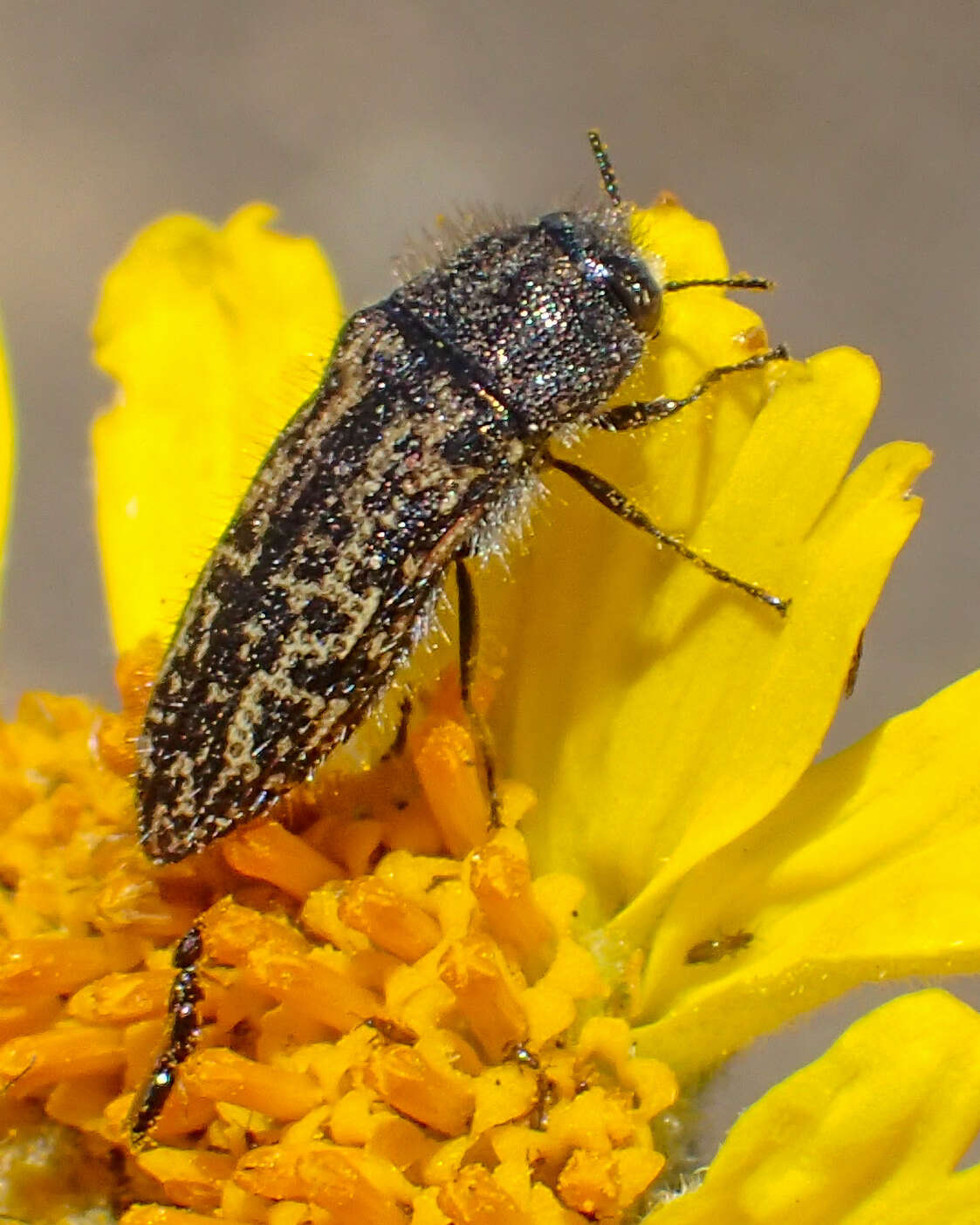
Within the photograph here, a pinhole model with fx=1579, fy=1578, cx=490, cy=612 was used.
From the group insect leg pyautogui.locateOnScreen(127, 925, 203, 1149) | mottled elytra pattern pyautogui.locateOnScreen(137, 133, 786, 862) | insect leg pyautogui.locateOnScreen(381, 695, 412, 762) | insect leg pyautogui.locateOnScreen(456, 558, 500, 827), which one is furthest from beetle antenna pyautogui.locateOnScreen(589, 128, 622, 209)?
insect leg pyautogui.locateOnScreen(127, 925, 203, 1149)

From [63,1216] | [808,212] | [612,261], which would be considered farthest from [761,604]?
[808,212]

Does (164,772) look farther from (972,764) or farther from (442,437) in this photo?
(972,764)

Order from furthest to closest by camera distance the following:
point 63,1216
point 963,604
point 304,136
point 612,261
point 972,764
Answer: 1. point 304,136
2. point 963,604
3. point 612,261
4. point 63,1216
5. point 972,764

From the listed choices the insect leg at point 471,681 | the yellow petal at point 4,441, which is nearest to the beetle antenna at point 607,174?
the insect leg at point 471,681

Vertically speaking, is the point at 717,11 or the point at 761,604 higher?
the point at 717,11

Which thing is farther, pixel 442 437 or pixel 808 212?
pixel 808 212

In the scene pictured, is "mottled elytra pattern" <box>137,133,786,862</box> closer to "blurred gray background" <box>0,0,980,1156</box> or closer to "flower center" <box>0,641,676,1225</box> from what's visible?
"flower center" <box>0,641,676,1225</box>

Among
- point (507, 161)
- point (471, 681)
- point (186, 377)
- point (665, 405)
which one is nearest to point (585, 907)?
point (471, 681)
